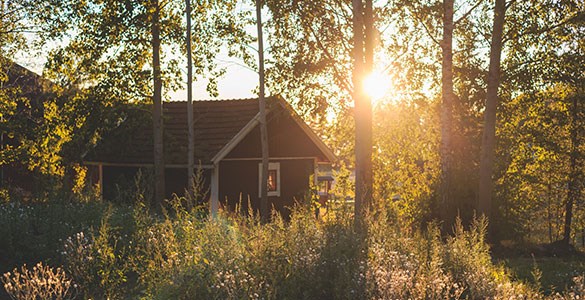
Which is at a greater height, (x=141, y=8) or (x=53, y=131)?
(x=141, y=8)

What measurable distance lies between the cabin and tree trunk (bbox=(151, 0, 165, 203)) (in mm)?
1031

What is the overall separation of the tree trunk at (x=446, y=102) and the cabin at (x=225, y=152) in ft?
20.4

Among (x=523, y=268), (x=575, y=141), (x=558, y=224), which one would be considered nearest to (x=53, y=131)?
(x=523, y=268)

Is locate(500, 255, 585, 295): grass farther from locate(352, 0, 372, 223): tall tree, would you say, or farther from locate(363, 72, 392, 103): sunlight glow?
locate(363, 72, 392, 103): sunlight glow

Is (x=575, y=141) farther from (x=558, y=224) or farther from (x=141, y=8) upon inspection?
(x=141, y=8)

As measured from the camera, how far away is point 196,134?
79.4 ft

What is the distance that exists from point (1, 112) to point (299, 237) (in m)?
15.3

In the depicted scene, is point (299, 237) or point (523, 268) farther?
point (523, 268)

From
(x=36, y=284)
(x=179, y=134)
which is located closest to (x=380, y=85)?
(x=179, y=134)

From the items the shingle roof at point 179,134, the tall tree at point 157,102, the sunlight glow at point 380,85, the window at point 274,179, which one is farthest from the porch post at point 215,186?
the sunlight glow at point 380,85

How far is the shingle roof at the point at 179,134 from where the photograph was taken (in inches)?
892

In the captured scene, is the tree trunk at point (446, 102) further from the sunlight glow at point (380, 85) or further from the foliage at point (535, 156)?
the foliage at point (535, 156)

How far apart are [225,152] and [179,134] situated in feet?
11.4

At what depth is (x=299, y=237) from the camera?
8.67 m
